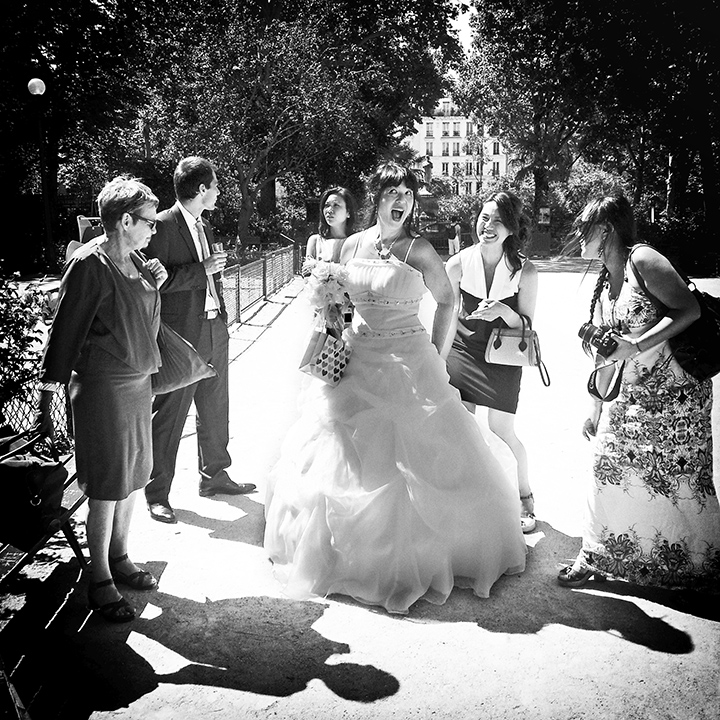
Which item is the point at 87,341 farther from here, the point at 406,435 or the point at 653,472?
the point at 653,472

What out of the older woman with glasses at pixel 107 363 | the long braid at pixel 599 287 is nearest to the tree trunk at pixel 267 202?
the long braid at pixel 599 287

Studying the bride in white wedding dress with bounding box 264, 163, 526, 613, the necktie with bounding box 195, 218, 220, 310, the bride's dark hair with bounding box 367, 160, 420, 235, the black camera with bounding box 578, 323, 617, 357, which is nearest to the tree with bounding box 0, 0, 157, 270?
the necktie with bounding box 195, 218, 220, 310

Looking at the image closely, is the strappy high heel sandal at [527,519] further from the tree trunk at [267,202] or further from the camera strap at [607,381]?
the tree trunk at [267,202]

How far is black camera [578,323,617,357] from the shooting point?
3846 mm

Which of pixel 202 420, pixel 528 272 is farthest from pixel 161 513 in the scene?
pixel 528 272

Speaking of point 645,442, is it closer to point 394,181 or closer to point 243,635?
point 394,181

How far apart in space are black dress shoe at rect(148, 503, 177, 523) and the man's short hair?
2.05m

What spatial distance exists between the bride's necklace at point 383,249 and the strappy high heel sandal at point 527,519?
1862mm

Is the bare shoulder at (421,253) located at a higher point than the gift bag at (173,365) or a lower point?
higher

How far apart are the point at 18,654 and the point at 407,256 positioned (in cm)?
285

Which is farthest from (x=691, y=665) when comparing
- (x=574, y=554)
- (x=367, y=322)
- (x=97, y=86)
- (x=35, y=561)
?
(x=97, y=86)

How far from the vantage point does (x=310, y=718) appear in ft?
9.59

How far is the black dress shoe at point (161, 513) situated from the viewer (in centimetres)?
489

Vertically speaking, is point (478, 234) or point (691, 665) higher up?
point (478, 234)
